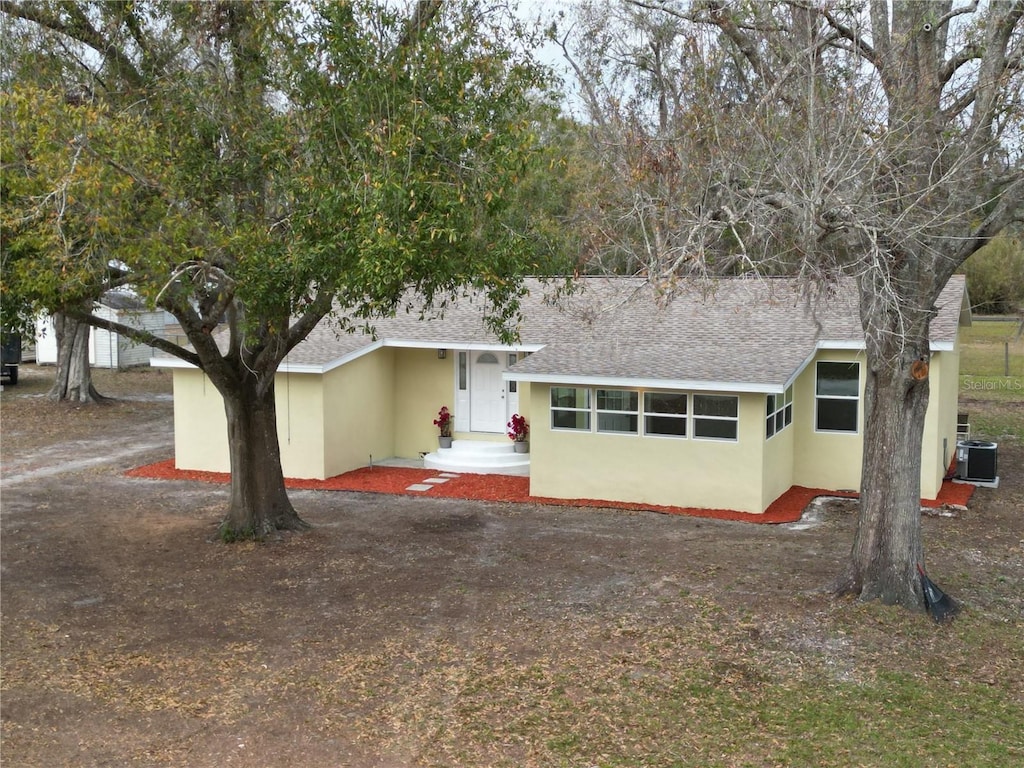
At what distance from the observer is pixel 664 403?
1577 cm

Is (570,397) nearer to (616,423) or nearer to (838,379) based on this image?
(616,423)

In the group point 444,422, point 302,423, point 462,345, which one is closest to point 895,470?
point 462,345

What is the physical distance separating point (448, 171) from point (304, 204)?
1.54 m

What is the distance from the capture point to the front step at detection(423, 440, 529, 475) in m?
18.6

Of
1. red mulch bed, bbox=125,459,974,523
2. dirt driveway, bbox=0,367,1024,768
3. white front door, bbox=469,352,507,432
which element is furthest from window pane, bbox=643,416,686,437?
white front door, bbox=469,352,507,432

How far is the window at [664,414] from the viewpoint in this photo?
15.7m

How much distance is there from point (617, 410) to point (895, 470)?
6.33 m

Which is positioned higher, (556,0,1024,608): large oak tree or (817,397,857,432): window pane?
(556,0,1024,608): large oak tree

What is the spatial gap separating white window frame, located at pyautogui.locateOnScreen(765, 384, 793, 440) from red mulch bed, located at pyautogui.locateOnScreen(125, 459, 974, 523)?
119 centimetres

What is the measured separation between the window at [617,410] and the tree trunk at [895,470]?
5.87 meters

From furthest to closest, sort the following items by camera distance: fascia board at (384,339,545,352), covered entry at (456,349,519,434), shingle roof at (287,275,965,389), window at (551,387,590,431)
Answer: covered entry at (456,349,519,434) → fascia board at (384,339,545,352) → window at (551,387,590,431) → shingle roof at (287,275,965,389)

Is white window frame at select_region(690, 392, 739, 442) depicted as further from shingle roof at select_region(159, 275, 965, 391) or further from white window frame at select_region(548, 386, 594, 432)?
white window frame at select_region(548, 386, 594, 432)

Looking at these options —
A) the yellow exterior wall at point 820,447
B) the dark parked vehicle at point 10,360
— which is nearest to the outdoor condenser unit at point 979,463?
the yellow exterior wall at point 820,447

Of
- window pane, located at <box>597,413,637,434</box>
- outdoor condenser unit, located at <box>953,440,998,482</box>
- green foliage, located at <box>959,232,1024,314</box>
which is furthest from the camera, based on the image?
green foliage, located at <box>959,232,1024,314</box>
